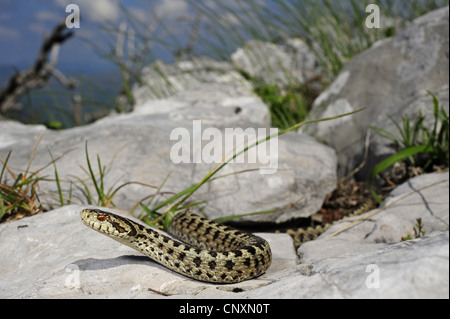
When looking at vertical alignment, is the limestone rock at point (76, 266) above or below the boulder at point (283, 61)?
below

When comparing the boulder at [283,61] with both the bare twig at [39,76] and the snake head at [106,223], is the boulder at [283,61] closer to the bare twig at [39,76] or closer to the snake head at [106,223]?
the bare twig at [39,76]

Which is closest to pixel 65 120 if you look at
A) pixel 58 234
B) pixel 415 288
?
pixel 58 234

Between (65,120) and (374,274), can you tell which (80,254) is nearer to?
(374,274)

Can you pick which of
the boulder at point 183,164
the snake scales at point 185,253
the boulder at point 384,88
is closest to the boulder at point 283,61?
the boulder at point 384,88

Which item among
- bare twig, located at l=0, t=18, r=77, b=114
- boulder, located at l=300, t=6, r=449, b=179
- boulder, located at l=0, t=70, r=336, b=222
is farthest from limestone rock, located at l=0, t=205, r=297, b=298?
bare twig, located at l=0, t=18, r=77, b=114

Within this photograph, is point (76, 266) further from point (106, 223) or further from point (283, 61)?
point (283, 61)
